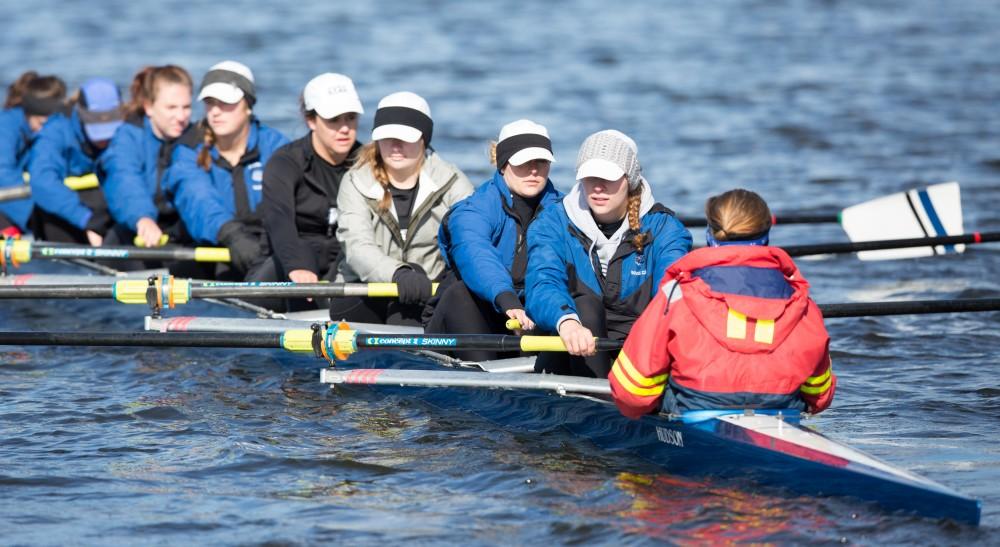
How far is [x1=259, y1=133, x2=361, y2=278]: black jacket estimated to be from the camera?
27.5 feet

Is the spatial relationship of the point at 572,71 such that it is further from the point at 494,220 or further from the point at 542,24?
the point at 494,220

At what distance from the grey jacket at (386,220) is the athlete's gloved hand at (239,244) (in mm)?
1186

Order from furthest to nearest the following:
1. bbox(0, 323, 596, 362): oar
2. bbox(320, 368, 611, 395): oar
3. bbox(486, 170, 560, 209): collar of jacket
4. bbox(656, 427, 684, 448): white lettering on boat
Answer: bbox(486, 170, 560, 209): collar of jacket
bbox(0, 323, 596, 362): oar
bbox(320, 368, 611, 395): oar
bbox(656, 427, 684, 448): white lettering on boat

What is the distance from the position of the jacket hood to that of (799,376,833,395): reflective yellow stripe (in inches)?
14.6

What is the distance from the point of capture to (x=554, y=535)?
213 inches

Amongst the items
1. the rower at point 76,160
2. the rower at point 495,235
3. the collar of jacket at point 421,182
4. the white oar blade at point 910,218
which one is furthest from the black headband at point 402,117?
the white oar blade at point 910,218

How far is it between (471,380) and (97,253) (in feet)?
12.9

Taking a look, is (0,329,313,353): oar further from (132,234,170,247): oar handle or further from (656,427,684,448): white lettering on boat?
(132,234,170,247): oar handle

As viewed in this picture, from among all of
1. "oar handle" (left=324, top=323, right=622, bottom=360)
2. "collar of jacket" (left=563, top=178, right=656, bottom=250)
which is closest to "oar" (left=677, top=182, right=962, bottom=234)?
"collar of jacket" (left=563, top=178, right=656, bottom=250)

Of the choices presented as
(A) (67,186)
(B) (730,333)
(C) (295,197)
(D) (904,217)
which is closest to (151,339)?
(C) (295,197)

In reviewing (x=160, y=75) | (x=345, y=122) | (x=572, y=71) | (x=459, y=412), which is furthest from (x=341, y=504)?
(x=572, y=71)

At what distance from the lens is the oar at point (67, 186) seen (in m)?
10.9

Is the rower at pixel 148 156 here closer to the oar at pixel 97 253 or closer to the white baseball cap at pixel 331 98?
the oar at pixel 97 253

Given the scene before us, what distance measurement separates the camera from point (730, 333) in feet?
17.5
